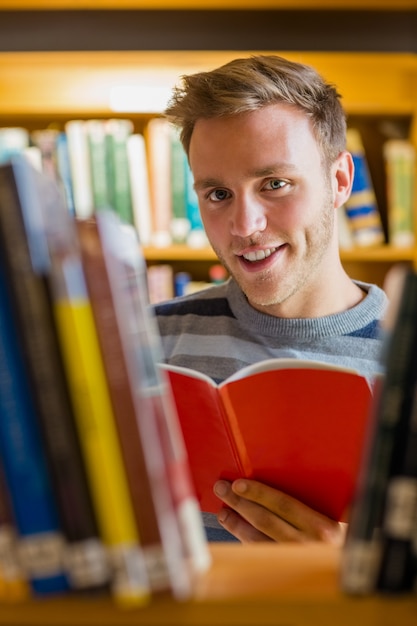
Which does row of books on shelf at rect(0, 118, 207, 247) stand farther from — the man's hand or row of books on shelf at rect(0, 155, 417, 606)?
row of books on shelf at rect(0, 155, 417, 606)

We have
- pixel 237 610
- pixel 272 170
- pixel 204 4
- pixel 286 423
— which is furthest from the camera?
pixel 204 4

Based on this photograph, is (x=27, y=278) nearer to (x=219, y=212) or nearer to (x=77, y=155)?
(x=219, y=212)

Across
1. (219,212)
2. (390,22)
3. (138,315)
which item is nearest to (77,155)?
(219,212)

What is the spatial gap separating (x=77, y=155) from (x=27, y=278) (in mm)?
1831

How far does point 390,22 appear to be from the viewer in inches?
104

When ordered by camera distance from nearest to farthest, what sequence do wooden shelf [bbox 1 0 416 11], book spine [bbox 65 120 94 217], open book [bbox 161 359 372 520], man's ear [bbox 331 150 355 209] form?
1. open book [bbox 161 359 372 520]
2. man's ear [bbox 331 150 355 209]
3. book spine [bbox 65 120 94 217]
4. wooden shelf [bbox 1 0 416 11]

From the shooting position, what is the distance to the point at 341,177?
1.62 m

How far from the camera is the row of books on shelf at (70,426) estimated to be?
484mm

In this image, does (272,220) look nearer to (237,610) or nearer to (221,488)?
(221,488)

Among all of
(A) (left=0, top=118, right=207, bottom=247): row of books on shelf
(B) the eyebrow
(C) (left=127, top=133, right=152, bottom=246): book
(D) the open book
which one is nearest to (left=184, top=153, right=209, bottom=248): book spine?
(A) (left=0, top=118, right=207, bottom=247): row of books on shelf

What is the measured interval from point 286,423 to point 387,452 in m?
0.50

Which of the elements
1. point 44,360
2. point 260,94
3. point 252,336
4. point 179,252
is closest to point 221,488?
point 252,336

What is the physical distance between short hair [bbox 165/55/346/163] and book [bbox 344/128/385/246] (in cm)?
69

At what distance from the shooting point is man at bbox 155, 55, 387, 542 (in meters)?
1.43
